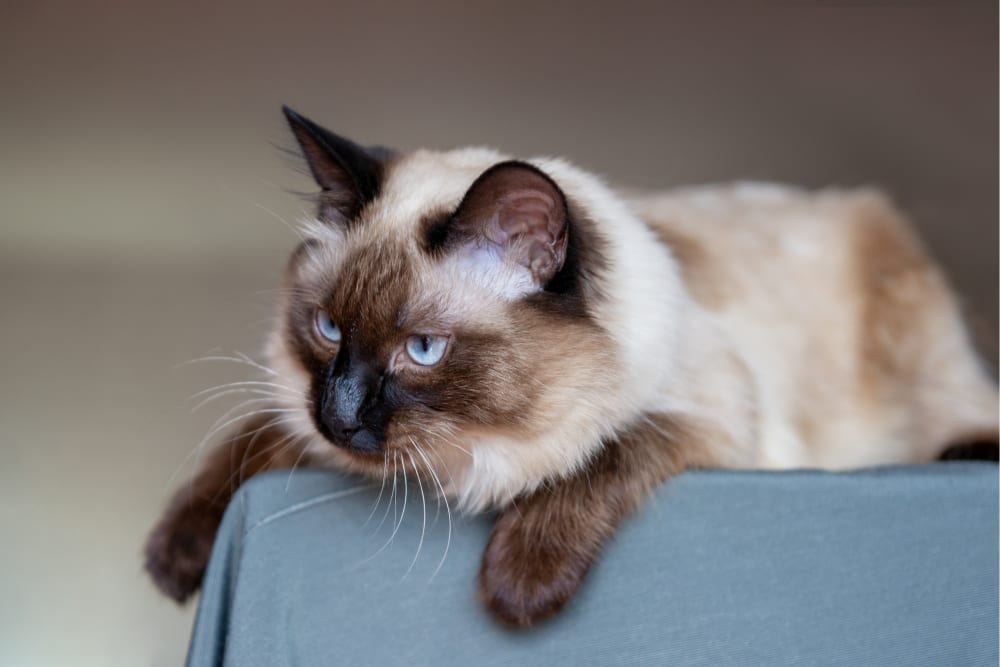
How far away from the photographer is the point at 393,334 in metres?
1.28

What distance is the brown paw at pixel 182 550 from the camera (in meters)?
1.51

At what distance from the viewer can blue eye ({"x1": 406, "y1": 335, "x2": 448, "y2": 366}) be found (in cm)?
129

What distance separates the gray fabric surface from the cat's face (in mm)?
117

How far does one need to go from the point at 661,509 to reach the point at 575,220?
1.39ft

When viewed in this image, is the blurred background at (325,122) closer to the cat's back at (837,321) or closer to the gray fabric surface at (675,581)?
the cat's back at (837,321)

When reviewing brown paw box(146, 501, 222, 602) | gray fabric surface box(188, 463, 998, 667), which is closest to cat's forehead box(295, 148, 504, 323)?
gray fabric surface box(188, 463, 998, 667)

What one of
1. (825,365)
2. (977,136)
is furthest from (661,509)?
(977,136)

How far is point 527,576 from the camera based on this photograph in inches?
48.9

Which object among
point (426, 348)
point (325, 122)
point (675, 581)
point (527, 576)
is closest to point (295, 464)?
point (426, 348)

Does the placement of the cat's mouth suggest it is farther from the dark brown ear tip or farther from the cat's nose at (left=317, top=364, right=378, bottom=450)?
the dark brown ear tip

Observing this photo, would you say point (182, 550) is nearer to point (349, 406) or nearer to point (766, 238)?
point (349, 406)

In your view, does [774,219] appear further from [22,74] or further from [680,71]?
[22,74]

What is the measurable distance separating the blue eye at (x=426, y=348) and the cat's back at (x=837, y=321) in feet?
2.13

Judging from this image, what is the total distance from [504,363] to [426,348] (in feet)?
0.36
